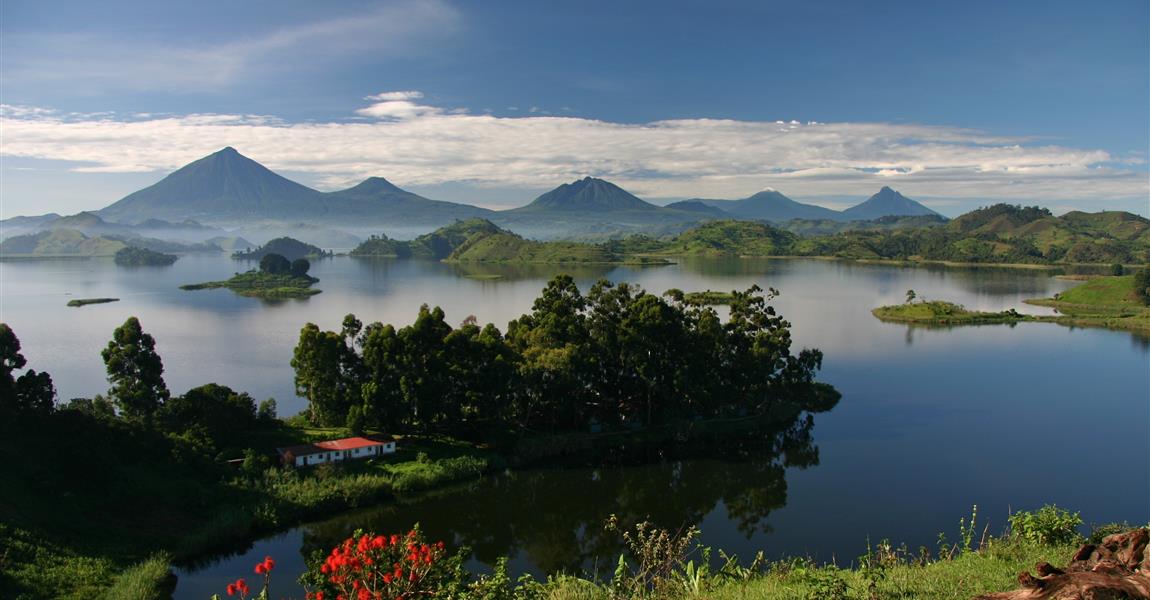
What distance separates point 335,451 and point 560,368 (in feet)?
26.1

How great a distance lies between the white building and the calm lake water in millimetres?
2795

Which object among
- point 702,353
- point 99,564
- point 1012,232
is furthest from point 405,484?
point 1012,232

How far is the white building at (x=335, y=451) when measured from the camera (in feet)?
66.0

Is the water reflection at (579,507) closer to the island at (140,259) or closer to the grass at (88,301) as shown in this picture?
the grass at (88,301)

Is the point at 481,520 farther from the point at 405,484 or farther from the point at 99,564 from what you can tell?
the point at 99,564

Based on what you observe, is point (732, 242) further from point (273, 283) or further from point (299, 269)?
point (273, 283)

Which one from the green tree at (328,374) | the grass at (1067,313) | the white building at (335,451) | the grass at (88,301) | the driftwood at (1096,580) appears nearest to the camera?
the driftwood at (1096,580)

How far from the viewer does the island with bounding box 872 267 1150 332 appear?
57.1 metres

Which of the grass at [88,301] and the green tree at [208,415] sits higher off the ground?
the grass at [88,301]

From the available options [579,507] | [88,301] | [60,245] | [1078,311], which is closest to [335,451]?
[579,507]

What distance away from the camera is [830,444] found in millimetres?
25844

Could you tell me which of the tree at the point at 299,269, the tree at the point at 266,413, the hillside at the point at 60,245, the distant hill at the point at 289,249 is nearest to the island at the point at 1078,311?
the tree at the point at 266,413

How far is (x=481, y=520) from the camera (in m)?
18.7

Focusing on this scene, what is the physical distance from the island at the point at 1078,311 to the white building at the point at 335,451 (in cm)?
4880
